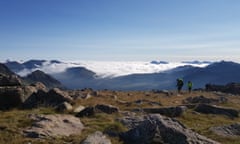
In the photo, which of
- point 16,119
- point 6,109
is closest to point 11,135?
point 16,119

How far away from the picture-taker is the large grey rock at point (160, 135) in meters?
22.8

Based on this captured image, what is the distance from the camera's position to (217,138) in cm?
2698

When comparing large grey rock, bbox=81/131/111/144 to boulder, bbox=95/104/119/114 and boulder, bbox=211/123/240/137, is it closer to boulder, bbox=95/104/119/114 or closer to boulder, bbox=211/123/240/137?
boulder, bbox=211/123/240/137

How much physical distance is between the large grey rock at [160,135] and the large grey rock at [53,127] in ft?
12.2

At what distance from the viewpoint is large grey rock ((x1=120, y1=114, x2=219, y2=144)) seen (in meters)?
22.8

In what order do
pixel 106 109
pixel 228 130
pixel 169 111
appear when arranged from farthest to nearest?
1. pixel 169 111
2. pixel 106 109
3. pixel 228 130

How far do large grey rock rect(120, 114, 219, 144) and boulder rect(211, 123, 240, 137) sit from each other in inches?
211

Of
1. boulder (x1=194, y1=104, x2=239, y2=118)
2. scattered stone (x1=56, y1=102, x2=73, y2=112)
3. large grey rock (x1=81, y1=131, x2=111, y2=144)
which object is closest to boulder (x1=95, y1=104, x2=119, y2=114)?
scattered stone (x1=56, y1=102, x2=73, y2=112)

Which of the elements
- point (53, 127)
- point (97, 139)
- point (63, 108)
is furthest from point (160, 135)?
point (63, 108)

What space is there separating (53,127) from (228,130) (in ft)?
43.4

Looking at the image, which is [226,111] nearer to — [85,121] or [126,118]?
[126,118]

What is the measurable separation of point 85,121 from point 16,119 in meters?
4.98

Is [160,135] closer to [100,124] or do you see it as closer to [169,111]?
[100,124]

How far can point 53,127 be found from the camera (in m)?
25.3
